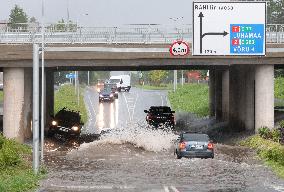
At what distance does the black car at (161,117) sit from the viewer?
57.9 m

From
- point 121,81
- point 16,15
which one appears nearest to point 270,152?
point 121,81

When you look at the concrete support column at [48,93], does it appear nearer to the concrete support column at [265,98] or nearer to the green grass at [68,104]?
the green grass at [68,104]

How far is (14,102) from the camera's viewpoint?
1818 inches

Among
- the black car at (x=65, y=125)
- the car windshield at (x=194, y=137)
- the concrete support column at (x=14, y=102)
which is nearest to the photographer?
the car windshield at (x=194, y=137)

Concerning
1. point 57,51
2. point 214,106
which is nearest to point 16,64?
point 57,51

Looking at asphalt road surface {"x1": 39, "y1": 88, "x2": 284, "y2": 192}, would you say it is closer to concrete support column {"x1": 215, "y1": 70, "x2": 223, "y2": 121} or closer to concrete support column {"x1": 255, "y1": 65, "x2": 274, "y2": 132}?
concrete support column {"x1": 255, "y1": 65, "x2": 274, "y2": 132}

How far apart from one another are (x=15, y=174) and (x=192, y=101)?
236ft

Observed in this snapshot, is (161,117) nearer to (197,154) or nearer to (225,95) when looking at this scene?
(225,95)

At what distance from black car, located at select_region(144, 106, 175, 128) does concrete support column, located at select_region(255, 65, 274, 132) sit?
430 inches

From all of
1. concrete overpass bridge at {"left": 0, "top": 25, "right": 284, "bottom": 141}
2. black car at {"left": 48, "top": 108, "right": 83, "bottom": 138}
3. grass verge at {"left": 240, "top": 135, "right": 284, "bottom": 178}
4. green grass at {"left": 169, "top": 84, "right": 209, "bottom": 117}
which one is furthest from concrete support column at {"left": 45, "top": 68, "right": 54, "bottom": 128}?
grass verge at {"left": 240, "top": 135, "right": 284, "bottom": 178}

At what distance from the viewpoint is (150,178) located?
2797cm

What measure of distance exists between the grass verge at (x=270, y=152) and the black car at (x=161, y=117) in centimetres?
1260

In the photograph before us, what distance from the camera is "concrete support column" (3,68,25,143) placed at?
150 feet

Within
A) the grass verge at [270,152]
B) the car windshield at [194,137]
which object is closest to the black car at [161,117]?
the grass verge at [270,152]
